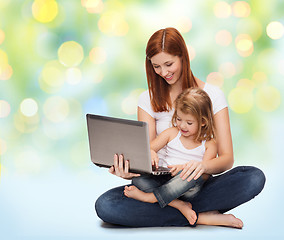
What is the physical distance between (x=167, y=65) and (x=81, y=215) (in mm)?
854

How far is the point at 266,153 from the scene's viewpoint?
14.1ft

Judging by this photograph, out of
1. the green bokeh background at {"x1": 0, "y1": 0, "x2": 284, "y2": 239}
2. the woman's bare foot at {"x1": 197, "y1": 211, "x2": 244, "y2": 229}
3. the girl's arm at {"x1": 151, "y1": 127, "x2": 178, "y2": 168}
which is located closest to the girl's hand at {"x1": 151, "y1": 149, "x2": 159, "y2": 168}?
the girl's arm at {"x1": 151, "y1": 127, "x2": 178, "y2": 168}

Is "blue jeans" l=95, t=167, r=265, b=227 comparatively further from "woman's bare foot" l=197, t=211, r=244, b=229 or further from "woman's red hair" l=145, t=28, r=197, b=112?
"woman's red hair" l=145, t=28, r=197, b=112

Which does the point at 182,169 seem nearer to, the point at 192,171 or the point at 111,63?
the point at 192,171

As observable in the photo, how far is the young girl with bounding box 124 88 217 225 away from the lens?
2.79 metres

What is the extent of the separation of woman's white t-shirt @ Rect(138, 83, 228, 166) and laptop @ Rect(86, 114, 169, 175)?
0.32m

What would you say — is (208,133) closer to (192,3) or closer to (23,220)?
(23,220)

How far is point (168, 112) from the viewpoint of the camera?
3115 millimetres

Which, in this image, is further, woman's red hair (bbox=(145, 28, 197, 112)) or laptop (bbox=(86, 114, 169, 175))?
woman's red hair (bbox=(145, 28, 197, 112))

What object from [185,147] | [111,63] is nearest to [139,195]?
[185,147]

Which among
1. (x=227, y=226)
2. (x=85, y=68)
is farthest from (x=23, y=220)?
(x=85, y=68)

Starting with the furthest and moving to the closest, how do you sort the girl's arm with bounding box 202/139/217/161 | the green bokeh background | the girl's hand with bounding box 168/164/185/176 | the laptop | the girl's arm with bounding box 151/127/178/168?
the green bokeh background < the girl's arm with bounding box 151/127/178/168 < the girl's arm with bounding box 202/139/217/161 < the girl's hand with bounding box 168/164/185/176 < the laptop

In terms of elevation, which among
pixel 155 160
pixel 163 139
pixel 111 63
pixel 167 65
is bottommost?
pixel 155 160

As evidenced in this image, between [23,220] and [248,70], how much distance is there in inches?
83.4
